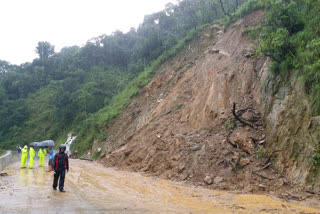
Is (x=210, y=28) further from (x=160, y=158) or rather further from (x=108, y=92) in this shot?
(x=108, y=92)

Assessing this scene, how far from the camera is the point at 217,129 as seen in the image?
36.2ft

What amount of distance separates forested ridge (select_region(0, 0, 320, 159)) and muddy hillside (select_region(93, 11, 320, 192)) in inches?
69.4

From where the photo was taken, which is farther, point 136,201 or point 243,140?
point 243,140

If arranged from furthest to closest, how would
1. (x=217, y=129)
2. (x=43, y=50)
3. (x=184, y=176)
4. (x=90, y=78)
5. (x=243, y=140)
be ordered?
(x=43, y=50)
(x=90, y=78)
(x=217, y=129)
(x=184, y=176)
(x=243, y=140)

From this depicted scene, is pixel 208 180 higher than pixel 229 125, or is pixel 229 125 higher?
pixel 229 125

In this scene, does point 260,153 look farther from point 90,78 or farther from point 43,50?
point 43,50

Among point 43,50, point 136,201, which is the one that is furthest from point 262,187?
point 43,50

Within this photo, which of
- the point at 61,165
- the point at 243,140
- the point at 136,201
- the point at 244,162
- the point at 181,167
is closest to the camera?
the point at 136,201

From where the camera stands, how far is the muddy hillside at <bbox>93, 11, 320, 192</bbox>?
27.6 ft

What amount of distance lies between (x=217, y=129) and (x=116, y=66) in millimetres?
37105

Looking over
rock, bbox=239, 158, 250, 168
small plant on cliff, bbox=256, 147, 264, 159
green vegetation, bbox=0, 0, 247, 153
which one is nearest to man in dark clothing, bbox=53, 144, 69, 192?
rock, bbox=239, 158, 250, 168

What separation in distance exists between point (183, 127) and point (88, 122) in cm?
1660

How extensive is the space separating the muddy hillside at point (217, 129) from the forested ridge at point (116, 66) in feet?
5.79

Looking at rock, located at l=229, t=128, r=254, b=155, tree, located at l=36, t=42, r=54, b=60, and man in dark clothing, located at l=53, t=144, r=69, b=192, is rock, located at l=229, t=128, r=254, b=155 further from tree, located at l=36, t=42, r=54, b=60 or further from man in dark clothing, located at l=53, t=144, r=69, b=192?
tree, located at l=36, t=42, r=54, b=60
